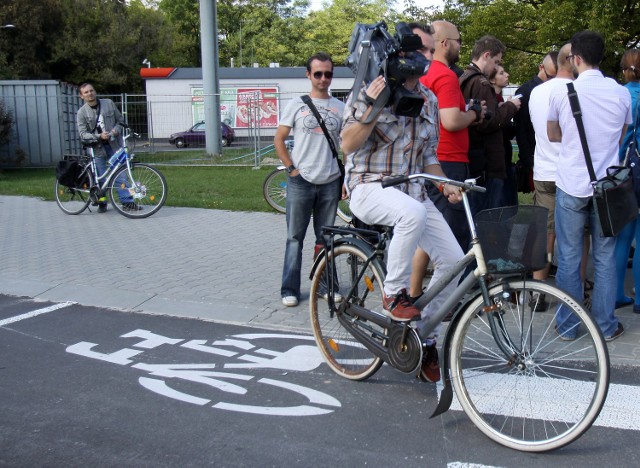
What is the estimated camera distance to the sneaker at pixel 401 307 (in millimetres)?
3936

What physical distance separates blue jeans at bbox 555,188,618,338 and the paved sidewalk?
348 millimetres

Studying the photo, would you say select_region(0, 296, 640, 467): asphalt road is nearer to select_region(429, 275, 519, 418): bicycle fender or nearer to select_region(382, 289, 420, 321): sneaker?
select_region(429, 275, 519, 418): bicycle fender

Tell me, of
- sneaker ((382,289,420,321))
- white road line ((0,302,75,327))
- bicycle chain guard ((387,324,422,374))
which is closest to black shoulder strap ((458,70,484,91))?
sneaker ((382,289,420,321))

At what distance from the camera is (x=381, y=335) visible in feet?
13.7

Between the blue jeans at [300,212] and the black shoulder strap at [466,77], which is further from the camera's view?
the blue jeans at [300,212]

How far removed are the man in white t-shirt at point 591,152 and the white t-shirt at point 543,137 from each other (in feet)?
2.32

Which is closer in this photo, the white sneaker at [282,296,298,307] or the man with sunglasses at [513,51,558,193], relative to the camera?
the white sneaker at [282,296,298,307]

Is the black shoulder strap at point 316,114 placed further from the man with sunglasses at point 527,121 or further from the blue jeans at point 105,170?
the blue jeans at point 105,170

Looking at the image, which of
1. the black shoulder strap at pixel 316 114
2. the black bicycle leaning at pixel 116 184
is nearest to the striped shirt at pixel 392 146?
the black shoulder strap at pixel 316 114

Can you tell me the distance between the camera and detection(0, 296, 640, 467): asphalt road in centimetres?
354

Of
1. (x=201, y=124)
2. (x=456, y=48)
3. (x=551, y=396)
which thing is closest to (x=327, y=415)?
(x=551, y=396)

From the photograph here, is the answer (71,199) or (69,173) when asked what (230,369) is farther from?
(71,199)

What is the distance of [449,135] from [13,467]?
375 cm

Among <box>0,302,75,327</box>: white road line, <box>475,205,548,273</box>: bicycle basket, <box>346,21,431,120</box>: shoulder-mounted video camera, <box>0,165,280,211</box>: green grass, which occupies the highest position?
<box>346,21,431,120</box>: shoulder-mounted video camera
